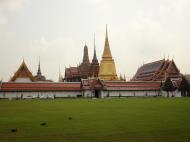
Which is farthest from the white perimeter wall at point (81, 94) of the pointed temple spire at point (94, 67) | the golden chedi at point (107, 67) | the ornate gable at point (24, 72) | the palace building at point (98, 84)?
the pointed temple spire at point (94, 67)

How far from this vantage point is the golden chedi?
82.0 m

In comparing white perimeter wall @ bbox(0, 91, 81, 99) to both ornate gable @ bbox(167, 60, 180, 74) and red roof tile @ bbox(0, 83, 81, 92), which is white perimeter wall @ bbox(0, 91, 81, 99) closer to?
red roof tile @ bbox(0, 83, 81, 92)

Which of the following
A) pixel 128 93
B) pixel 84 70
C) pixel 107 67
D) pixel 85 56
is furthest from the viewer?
pixel 85 56

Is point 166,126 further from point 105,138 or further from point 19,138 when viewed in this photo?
point 19,138

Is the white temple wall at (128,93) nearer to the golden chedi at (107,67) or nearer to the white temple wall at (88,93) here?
the white temple wall at (88,93)

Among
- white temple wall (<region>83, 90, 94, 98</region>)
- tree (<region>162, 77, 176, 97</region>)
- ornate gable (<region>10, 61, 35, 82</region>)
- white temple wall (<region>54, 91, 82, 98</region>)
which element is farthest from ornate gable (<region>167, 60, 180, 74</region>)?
ornate gable (<region>10, 61, 35, 82</region>)


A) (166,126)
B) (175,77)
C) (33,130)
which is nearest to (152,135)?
(166,126)

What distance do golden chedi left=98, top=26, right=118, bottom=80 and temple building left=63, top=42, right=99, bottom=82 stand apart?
1.55m

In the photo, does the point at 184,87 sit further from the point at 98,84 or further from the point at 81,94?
the point at 81,94

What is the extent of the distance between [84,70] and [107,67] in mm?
7867

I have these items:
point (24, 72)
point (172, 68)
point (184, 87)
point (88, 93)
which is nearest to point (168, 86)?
point (184, 87)

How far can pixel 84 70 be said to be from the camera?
88.6 m

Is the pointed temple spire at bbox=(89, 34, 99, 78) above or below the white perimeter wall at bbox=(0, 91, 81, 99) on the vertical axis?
above

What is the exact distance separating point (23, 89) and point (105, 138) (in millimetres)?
56681
